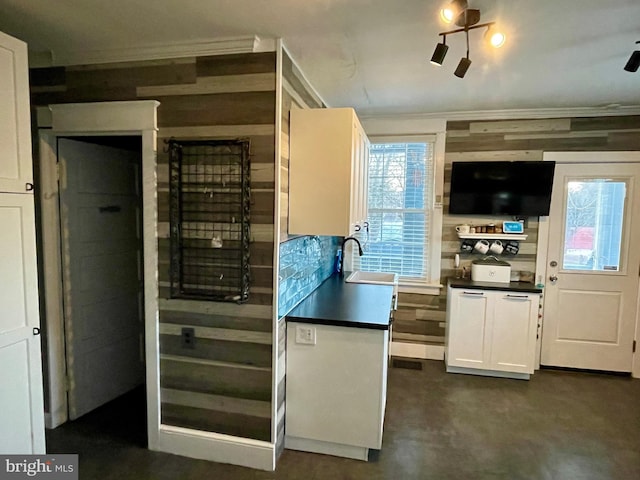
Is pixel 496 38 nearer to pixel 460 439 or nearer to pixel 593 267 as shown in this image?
pixel 460 439

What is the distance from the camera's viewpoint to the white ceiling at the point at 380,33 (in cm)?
179

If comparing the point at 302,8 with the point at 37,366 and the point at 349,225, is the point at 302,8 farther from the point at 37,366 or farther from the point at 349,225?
the point at 37,366

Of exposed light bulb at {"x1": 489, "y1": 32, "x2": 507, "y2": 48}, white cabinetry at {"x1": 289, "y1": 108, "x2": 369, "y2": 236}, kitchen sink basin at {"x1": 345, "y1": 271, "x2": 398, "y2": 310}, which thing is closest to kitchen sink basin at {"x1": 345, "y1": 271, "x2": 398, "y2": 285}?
kitchen sink basin at {"x1": 345, "y1": 271, "x2": 398, "y2": 310}

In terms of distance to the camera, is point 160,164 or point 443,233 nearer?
point 160,164

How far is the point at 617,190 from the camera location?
3.54 meters

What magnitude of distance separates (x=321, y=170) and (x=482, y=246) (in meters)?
2.09

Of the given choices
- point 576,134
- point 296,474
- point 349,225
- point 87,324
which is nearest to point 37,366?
point 87,324

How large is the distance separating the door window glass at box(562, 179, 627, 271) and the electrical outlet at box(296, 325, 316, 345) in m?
2.71

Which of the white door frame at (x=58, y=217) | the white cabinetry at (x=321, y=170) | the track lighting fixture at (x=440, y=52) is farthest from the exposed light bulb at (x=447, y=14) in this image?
the white door frame at (x=58, y=217)

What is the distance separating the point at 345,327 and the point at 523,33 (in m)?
1.85

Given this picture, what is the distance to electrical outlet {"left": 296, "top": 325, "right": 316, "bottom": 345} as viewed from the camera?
2.37 metres

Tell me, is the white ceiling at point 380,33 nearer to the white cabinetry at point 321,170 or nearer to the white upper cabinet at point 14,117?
the white upper cabinet at point 14,117

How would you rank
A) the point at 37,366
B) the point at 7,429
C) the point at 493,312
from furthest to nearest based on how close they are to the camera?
the point at 493,312 → the point at 37,366 → the point at 7,429

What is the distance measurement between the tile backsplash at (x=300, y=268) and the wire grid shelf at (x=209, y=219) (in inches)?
10.0
